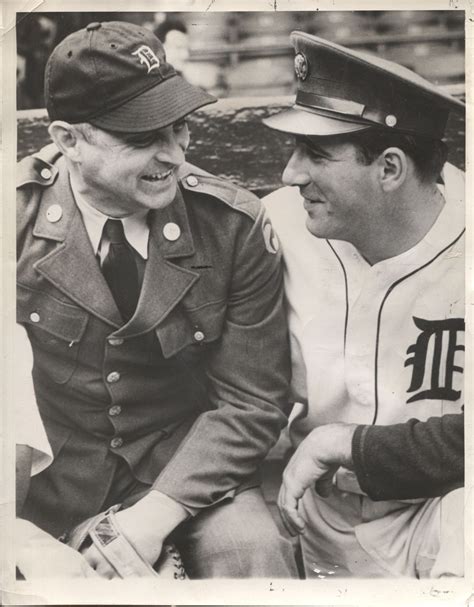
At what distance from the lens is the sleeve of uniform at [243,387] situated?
254 cm

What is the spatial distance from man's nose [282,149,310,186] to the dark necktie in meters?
0.43

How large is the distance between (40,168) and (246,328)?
66 centimetres

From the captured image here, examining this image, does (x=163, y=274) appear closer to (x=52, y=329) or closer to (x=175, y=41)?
(x=52, y=329)

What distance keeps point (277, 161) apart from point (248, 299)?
36cm

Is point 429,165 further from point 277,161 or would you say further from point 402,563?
point 402,563

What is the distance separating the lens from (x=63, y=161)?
2562 mm

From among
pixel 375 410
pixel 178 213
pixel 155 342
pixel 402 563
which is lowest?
pixel 402 563

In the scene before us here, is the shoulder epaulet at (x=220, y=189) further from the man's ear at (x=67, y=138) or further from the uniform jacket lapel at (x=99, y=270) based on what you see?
the man's ear at (x=67, y=138)

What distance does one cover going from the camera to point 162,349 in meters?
2.55

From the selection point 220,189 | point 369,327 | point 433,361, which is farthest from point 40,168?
point 433,361

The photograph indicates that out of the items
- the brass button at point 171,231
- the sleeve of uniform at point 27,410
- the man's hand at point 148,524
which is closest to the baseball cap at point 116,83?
the brass button at point 171,231

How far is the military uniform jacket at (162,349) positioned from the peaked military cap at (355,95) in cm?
28

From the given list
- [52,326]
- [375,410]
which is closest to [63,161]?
[52,326]

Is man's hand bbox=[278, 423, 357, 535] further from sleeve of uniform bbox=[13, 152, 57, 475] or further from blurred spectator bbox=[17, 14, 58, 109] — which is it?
blurred spectator bbox=[17, 14, 58, 109]
